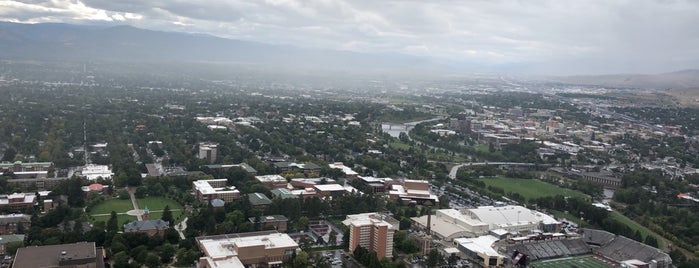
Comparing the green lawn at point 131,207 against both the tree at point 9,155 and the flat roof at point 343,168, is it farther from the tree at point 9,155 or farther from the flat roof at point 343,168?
the tree at point 9,155

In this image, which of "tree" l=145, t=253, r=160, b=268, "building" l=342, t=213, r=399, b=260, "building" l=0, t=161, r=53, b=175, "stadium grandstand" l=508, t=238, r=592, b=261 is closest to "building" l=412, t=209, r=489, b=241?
"stadium grandstand" l=508, t=238, r=592, b=261

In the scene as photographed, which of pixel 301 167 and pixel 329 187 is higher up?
pixel 329 187

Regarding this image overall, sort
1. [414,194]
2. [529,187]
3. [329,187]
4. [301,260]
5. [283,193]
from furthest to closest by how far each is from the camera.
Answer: [529,187] < [414,194] < [329,187] < [283,193] < [301,260]

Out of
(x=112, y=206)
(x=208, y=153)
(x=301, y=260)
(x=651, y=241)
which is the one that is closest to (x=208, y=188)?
(x=112, y=206)

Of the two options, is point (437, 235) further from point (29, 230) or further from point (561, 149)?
point (561, 149)

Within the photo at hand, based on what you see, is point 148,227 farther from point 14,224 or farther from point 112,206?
point 112,206
